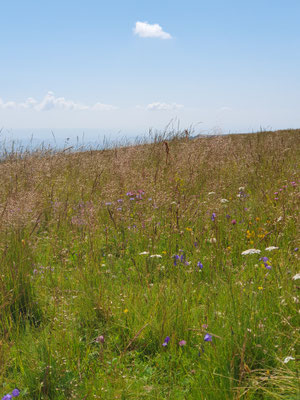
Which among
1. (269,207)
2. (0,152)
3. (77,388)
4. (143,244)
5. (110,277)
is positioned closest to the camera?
(77,388)

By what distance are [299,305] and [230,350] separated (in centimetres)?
58

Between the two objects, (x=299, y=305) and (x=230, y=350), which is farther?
(x=299, y=305)

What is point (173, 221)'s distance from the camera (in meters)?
3.22

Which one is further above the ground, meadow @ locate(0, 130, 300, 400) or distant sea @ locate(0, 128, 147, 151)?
distant sea @ locate(0, 128, 147, 151)

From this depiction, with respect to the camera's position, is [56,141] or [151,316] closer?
[151,316]

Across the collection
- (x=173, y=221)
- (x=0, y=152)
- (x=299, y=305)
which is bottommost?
(x=299, y=305)

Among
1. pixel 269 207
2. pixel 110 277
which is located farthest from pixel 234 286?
pixel 269 207

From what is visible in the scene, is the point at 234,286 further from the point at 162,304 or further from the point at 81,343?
the point at 81,343

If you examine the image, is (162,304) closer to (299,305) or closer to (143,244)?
(299,305)

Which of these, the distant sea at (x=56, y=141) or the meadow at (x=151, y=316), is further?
the distant sea at (x=56, y=141)

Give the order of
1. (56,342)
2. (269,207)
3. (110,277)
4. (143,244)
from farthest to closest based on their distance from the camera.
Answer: (269,207), (143,244), (110,277), (56,342)

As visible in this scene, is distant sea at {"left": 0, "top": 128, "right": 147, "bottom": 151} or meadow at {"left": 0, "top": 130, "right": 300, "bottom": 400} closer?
meadow at {"left": 0, "top": 130, "right": 300, "bottom": 400}

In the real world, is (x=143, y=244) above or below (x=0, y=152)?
below

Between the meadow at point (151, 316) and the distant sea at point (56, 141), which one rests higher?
the distant sea at point (56, 141)
